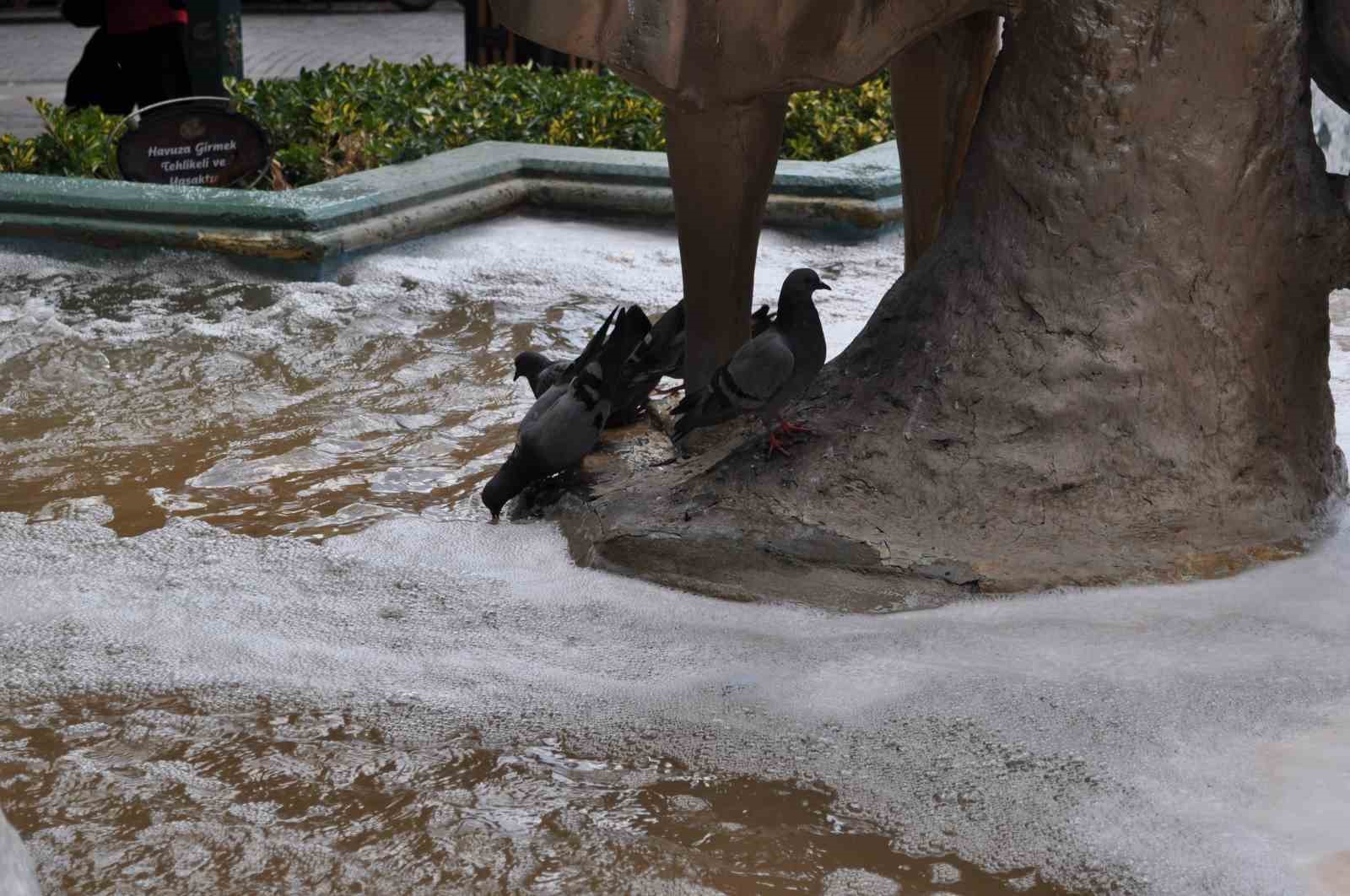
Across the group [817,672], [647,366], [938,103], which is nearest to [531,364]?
[647,366]

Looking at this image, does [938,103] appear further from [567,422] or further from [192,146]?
[192,146]

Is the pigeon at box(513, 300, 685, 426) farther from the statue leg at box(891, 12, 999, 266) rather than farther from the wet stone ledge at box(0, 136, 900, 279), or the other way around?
the wet stone ledge at box(0, 136, 900, 279)

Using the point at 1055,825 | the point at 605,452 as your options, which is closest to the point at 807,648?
the point at 1055,825

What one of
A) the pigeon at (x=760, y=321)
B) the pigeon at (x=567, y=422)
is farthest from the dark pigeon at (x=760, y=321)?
the pigeon at (x=567, y=422)

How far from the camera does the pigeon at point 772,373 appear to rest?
353cm

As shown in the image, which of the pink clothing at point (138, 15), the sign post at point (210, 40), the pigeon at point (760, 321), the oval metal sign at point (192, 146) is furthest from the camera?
the pink clothing at point (138, 15)

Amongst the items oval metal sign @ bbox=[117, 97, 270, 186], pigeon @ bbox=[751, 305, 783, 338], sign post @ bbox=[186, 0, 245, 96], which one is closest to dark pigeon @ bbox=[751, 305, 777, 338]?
pigeon @ bbox=[751, 305, 783, 338]

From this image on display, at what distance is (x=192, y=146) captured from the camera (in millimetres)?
6992

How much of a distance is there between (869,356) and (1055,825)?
136cm

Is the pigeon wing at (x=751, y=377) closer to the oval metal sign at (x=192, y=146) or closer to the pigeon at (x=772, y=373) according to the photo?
the pigeon at (x=772, y=373)

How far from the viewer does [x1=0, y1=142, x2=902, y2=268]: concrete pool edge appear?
617 cm

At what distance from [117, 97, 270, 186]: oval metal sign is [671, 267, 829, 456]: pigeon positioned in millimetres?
3682

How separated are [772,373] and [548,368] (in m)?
0.94

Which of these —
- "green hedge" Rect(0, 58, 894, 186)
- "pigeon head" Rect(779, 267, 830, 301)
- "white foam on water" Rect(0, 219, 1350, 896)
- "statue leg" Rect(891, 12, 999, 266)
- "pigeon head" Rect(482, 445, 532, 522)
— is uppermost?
"statue leg" Rect(891, 12, 999, 266)
